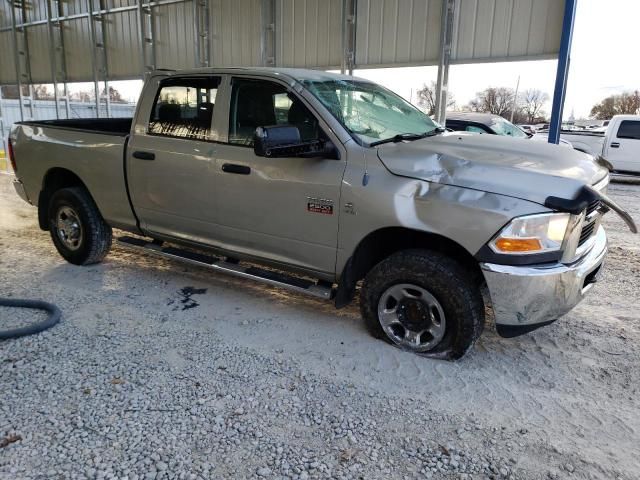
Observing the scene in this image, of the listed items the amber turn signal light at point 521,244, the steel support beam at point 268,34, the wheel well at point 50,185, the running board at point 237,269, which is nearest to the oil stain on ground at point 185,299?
the running board at point 237,269

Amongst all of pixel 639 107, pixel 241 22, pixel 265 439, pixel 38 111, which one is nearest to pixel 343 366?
pixel 265 439

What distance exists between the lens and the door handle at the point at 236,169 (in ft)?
12.7

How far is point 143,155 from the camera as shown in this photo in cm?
446

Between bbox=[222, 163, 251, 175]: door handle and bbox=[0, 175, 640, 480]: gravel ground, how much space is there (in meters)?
1.17

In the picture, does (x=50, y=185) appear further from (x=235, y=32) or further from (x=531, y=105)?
(x=531, y=105)

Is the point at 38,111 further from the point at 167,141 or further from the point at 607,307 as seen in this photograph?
the point at 607,307

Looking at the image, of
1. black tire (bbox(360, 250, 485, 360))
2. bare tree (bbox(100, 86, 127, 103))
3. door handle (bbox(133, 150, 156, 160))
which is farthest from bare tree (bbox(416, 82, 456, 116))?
bare tree (bbox(100, 86, 127, 103))

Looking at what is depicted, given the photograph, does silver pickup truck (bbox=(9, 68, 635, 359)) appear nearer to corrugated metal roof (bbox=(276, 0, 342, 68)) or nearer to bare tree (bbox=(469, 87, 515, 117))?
→ corrugated metal roof (bbox=(276, 0, 342, 68))

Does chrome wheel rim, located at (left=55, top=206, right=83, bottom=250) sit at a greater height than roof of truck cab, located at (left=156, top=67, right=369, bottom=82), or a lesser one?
lesser

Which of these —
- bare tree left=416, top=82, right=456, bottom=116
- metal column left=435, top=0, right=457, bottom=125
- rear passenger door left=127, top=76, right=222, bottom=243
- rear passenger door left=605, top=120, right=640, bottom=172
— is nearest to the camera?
rear passenger door left=127, top=76, right=222, bottom=243

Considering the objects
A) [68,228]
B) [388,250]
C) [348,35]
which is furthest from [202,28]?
[388,250]

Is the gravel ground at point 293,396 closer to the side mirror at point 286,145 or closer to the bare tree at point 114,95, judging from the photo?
the side mirror at point 286,145

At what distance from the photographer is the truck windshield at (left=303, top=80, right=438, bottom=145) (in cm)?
368

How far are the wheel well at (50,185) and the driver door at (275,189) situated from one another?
2230 mm
